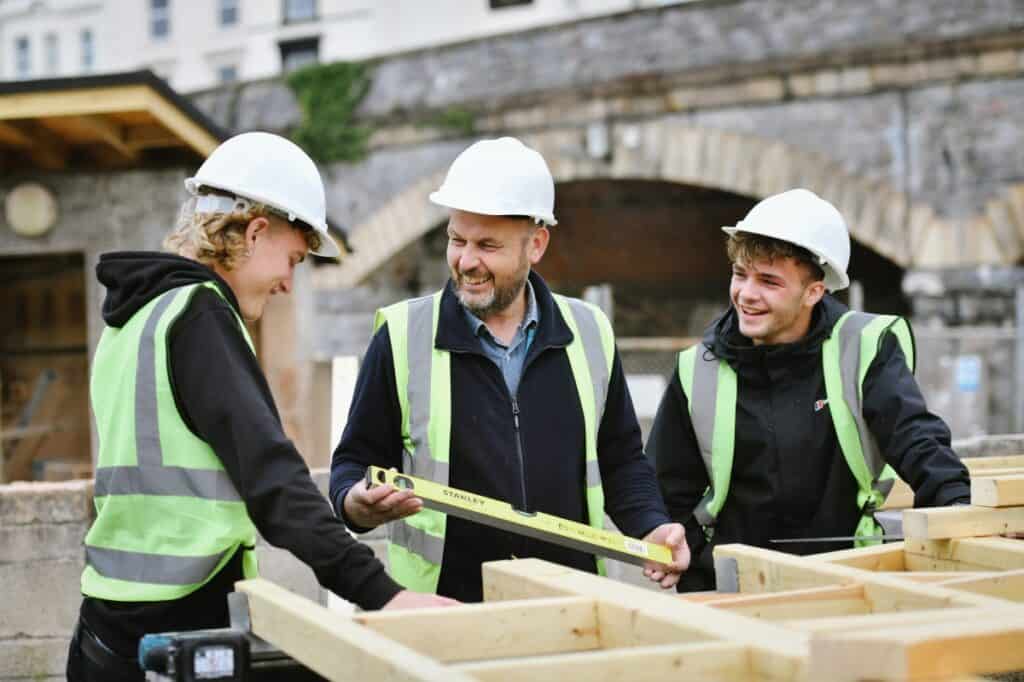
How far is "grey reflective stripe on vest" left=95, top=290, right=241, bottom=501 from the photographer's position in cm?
296

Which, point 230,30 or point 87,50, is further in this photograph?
point 87,50

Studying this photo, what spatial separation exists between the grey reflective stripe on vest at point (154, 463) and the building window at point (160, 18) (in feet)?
140

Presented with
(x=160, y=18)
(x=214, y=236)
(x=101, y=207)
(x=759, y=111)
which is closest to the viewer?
(x=214, y=236)

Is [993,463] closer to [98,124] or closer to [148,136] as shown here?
[98,124]

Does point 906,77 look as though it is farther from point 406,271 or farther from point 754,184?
point 406,271

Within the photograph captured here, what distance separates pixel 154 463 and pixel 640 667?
1295 mm

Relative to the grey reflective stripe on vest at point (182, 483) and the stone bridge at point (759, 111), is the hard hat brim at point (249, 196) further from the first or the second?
the stone bridge at point (759, 111)

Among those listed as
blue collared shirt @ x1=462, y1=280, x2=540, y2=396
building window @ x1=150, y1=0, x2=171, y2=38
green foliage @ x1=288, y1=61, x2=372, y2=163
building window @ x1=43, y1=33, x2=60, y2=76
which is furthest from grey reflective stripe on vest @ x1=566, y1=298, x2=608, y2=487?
building window @ x1=43, y1=33, x2=60, y2=76

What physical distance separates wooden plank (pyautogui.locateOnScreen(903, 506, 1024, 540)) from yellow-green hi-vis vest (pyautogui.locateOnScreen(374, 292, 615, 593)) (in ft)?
3.33

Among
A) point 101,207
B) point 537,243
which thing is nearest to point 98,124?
point 101,207

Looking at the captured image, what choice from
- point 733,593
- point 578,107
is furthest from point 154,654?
point 578,107

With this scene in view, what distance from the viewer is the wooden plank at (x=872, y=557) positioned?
10.6 ft

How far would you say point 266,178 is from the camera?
130 inches

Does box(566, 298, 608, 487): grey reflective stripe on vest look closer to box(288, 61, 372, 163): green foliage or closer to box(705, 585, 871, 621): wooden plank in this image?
box(705, 585, 871, 621): wooden plank
